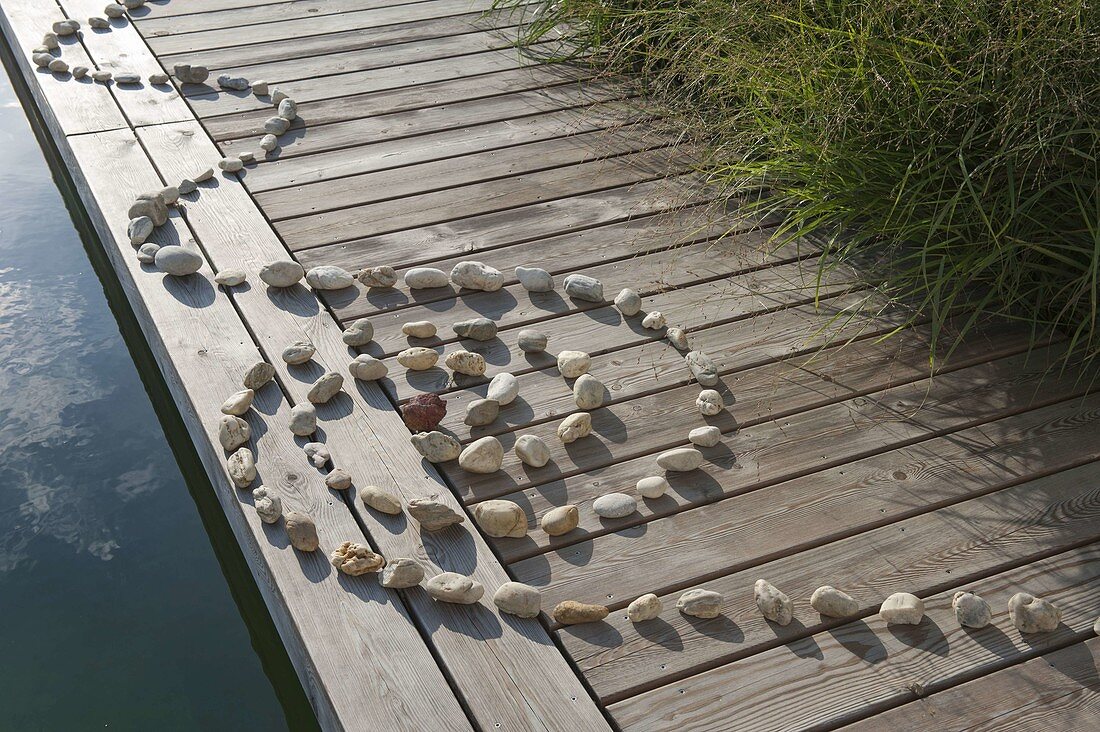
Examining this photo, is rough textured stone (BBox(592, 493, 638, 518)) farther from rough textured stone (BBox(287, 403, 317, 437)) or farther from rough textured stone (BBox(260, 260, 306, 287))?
rough textured stone (BBox(260, 260, 306, 287))

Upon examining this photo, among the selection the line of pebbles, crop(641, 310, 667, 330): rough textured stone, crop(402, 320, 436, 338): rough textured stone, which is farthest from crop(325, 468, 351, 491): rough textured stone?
crop(641, 310, 667, 330): rough textured stone

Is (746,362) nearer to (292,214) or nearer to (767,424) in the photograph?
(767,424)

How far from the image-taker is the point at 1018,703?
1.41 meters

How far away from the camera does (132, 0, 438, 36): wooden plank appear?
3.60 meters

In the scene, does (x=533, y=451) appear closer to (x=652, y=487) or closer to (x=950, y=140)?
(x=652, y=487)

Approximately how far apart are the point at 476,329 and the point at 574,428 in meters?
0.37

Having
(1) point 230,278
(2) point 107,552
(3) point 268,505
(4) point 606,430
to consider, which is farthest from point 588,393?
(2) point 107,552

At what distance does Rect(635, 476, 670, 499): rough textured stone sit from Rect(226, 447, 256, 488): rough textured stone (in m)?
0.67

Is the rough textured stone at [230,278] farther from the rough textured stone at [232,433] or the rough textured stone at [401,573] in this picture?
the rough textured stone at [401,573]

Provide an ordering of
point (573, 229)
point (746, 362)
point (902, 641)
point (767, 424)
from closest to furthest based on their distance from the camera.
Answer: point (902, 641) < point (767, 424) < point (746, 362) < point (573, 229)

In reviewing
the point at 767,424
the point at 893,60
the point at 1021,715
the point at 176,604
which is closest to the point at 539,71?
the point at 893,60

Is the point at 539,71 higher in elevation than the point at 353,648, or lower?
higher

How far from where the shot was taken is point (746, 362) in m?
2.07

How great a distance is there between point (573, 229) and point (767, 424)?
825 mm
